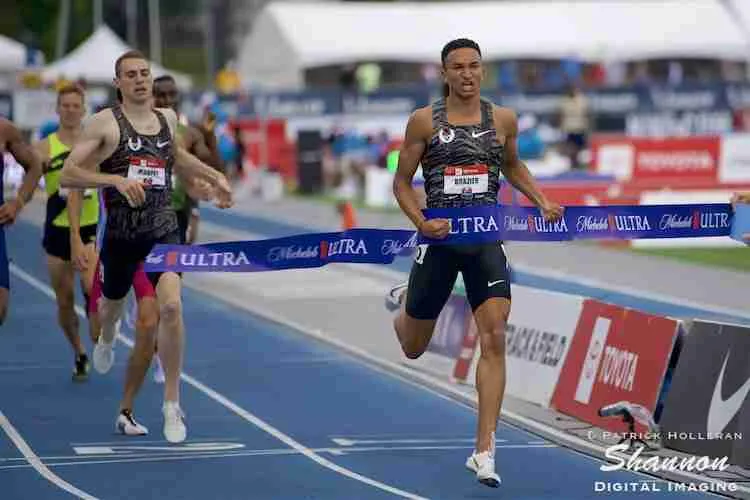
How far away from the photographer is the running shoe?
14266 millimetres

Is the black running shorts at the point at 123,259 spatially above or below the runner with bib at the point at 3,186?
below

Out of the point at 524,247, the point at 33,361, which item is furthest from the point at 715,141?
the point at 33,361

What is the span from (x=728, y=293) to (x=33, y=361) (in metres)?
7.84

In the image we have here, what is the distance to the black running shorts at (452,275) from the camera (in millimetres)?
10031

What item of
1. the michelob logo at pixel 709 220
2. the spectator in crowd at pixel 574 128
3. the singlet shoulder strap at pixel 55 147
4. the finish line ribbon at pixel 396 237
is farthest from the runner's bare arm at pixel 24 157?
the spectator in crowd at pixel 574 128

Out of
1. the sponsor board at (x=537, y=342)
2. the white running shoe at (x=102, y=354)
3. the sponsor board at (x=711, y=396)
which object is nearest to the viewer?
the sponsor board at (x=711, y=396)

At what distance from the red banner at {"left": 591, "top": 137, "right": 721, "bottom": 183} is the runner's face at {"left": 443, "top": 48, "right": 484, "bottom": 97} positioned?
23482 mm

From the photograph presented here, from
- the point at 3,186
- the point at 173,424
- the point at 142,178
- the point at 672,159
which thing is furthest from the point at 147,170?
the point at 672,159

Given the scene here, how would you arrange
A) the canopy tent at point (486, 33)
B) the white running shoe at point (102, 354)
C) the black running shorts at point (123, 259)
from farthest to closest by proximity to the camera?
the canopy tent at point (486, 33)
the white running shoe at point (102, 354)
the black running shorts at point (123, 259)

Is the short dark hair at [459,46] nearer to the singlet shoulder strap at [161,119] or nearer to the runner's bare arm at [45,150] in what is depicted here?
the singlet shoulder strap at [161,119]

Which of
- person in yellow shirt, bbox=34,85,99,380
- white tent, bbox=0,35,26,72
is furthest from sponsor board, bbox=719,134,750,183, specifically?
person in yellow shirt, bbox=34,85,99,380

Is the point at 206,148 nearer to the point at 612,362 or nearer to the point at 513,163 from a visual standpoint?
the point at 612,362

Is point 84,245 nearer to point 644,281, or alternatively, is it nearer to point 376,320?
point 376,320

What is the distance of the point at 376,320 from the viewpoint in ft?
59.9
